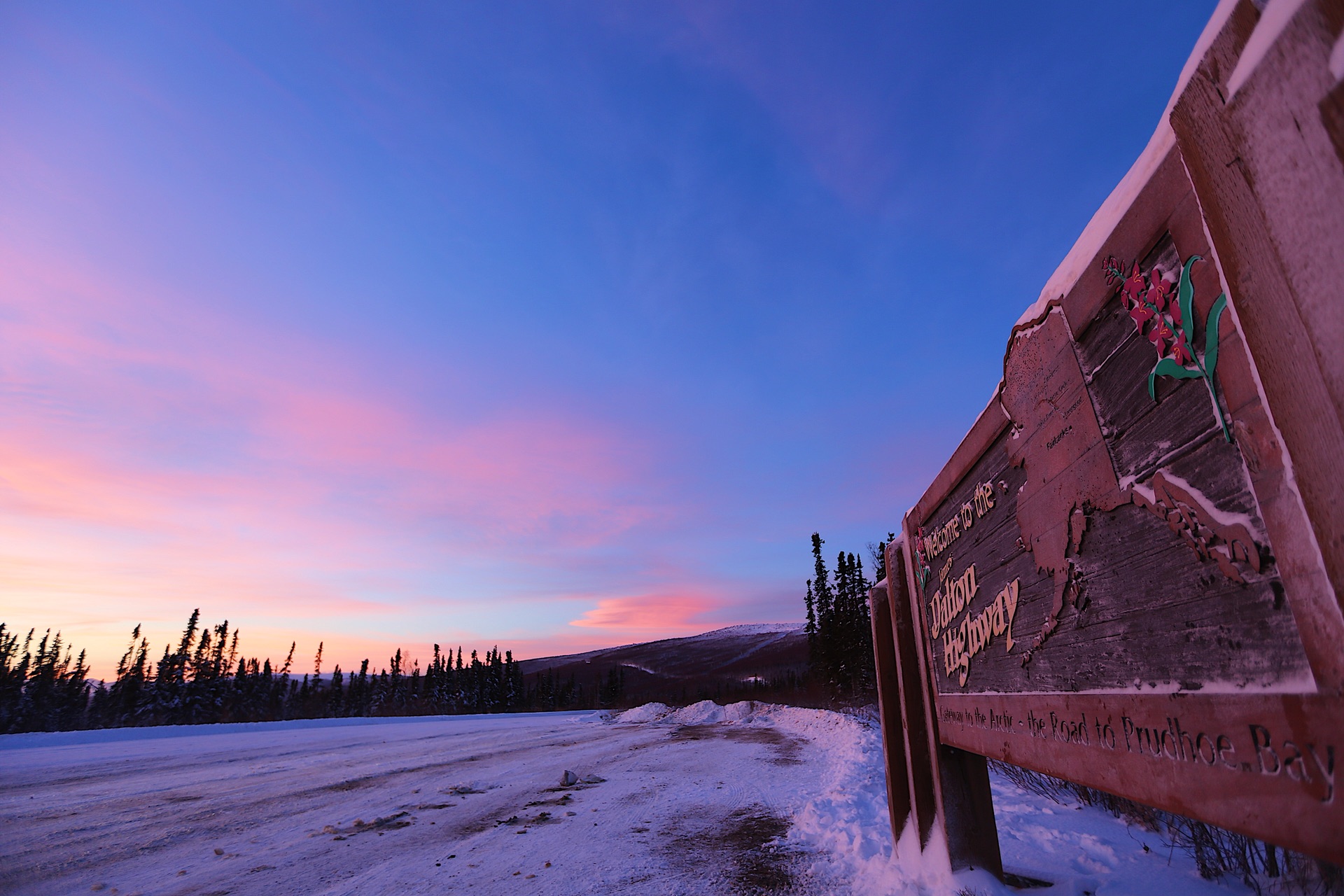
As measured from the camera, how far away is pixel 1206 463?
4.58ft

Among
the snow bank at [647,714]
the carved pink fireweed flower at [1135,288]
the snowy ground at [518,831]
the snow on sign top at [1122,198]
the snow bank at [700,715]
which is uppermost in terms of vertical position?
the snow on sign top at [1122,198]

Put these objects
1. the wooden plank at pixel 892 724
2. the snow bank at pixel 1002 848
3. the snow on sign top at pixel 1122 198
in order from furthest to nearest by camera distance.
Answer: the wooden plank at pixel 892 724, the snow bank at pixel 1002 848, the snow on sign top at pixel 1122 198

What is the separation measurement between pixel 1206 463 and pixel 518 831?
684cm

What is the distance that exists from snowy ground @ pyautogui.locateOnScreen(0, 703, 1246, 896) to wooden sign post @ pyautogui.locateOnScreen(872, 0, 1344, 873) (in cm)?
242

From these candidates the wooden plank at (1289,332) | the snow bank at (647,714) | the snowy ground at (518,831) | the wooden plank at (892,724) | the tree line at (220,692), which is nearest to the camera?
the wooden plank at (1289,332)

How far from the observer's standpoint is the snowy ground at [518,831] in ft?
14.4

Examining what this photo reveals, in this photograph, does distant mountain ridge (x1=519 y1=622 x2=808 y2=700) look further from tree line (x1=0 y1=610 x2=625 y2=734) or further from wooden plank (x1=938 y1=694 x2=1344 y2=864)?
wooden plank (x1=938 y1=694 x2=1344 y2=864)

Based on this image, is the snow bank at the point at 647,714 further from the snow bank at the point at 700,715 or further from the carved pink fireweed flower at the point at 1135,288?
the carved pink fireweed flower at the point at 1135,288

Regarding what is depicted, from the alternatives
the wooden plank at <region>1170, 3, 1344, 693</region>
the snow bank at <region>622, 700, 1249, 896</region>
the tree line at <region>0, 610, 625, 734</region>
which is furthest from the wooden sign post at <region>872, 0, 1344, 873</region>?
the tree line at <region>0, 610, 625, 734</region>

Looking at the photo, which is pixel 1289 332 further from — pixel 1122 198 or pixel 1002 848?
pixel 1002 848

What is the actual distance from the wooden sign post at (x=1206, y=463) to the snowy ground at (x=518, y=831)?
242 centimetres

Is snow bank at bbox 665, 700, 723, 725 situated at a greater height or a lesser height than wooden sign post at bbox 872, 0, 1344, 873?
lesser

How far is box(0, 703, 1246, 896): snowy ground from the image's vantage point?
4.38 metres

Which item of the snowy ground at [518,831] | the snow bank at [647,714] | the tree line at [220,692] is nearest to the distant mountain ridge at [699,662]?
the tree line at [220,692]
